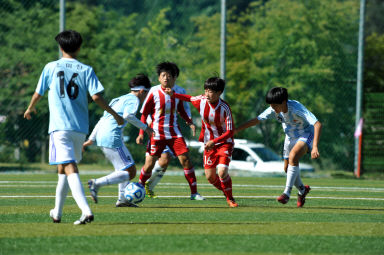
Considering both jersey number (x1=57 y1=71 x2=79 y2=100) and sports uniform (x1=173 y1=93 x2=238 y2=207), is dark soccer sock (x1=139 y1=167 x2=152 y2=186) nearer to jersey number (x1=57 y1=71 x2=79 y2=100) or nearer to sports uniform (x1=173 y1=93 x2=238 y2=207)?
sports uniform (x1=173 y1=93 x2=238 y2=207)

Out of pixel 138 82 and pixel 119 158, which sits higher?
pixel 138 82

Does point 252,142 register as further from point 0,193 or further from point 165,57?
point 0,193

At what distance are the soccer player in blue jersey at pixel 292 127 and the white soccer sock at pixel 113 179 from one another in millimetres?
1840

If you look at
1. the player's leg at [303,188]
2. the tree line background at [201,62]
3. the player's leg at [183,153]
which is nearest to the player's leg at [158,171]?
the player's leg at [183,153]

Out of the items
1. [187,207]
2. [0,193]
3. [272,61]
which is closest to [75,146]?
[187,207]

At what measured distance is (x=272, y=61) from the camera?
2655cm

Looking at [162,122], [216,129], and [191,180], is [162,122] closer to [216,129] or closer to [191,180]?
[191,180]

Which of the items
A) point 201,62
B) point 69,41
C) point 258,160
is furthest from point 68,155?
point 201,62

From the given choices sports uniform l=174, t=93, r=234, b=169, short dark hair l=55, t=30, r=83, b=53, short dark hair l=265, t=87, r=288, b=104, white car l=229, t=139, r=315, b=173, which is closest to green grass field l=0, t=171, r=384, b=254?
sports uniform l=174, t=93, r=234, b=169

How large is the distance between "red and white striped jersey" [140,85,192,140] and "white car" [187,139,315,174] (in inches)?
457

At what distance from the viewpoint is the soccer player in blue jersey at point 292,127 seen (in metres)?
9.19

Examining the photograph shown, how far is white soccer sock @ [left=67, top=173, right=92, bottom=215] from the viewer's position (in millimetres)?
6653

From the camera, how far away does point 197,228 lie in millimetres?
6789

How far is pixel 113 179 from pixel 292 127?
2.79 m
